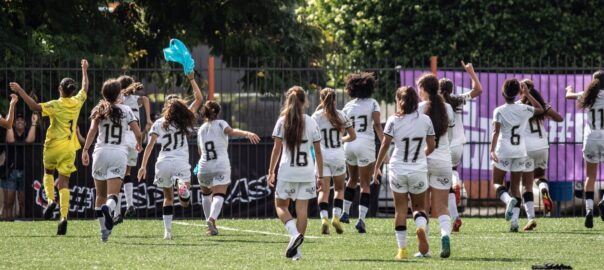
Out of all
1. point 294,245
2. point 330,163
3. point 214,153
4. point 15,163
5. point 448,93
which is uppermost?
point 448,93

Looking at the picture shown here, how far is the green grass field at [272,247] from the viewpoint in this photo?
43.0ft

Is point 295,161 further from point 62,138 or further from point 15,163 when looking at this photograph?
point 15,163

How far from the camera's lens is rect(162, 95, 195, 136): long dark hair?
52.0ft

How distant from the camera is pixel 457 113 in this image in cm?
1694

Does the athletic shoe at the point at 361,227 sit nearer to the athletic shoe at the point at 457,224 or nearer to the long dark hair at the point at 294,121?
the athletic shoe at the point at 457,224

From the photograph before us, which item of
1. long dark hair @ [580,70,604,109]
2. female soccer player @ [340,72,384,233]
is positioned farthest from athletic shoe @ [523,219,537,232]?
female soccer player @ [340,72,384,233]

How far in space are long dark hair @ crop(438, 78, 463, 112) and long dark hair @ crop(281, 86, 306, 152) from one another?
292 centimetres

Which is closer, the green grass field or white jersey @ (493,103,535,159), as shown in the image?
the green grass field

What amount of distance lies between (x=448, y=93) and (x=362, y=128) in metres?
1.26

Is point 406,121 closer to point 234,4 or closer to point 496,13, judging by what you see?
point 234,4

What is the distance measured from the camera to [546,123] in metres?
22.3

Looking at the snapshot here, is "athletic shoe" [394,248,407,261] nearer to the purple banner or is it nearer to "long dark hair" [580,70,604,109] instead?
"long dark hair" [580,70,604,109]

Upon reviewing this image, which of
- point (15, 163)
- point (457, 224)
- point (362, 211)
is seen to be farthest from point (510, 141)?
point (15, 163)

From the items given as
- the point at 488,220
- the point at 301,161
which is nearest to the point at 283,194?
the point at 301,161
